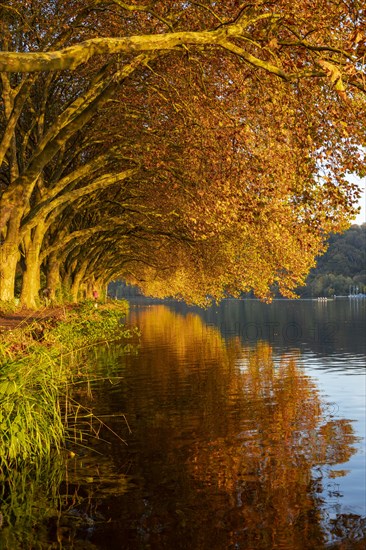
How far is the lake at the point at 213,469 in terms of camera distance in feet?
25.0

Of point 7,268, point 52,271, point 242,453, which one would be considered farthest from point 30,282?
point 242,453

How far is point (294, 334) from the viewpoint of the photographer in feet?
152

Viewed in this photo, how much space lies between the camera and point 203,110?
20.2 m

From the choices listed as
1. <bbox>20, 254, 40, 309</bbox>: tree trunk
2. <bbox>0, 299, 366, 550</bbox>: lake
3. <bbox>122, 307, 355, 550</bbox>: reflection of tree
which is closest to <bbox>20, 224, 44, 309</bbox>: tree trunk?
<bbox>20, 254, 40, 309</bbox>: tree trunk

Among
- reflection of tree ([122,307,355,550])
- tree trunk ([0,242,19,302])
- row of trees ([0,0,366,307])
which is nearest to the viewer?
reflection of tree ([122,307,355,550])

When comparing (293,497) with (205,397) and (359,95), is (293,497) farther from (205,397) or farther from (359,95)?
(359,95)

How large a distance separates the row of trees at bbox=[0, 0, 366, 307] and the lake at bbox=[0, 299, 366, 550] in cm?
489

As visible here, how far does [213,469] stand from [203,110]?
503 inches

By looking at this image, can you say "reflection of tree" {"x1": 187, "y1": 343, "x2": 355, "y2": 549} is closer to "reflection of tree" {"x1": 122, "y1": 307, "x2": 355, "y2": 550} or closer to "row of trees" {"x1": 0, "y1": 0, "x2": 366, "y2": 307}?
"reflection of tree" {"x1": 122, "y1": 307, "x2": 355, "y2": 550}

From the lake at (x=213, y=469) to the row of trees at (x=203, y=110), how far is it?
16.0 feet

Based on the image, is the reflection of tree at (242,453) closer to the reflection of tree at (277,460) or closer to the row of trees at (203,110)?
the reflection of tree at (277,460)

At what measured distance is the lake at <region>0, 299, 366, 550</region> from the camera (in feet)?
25.0

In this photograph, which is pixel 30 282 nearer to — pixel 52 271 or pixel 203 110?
pixel 52 271

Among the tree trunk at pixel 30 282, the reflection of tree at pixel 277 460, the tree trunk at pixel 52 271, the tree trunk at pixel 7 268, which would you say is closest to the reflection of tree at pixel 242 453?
the reflection of tree at pixel 277 460
